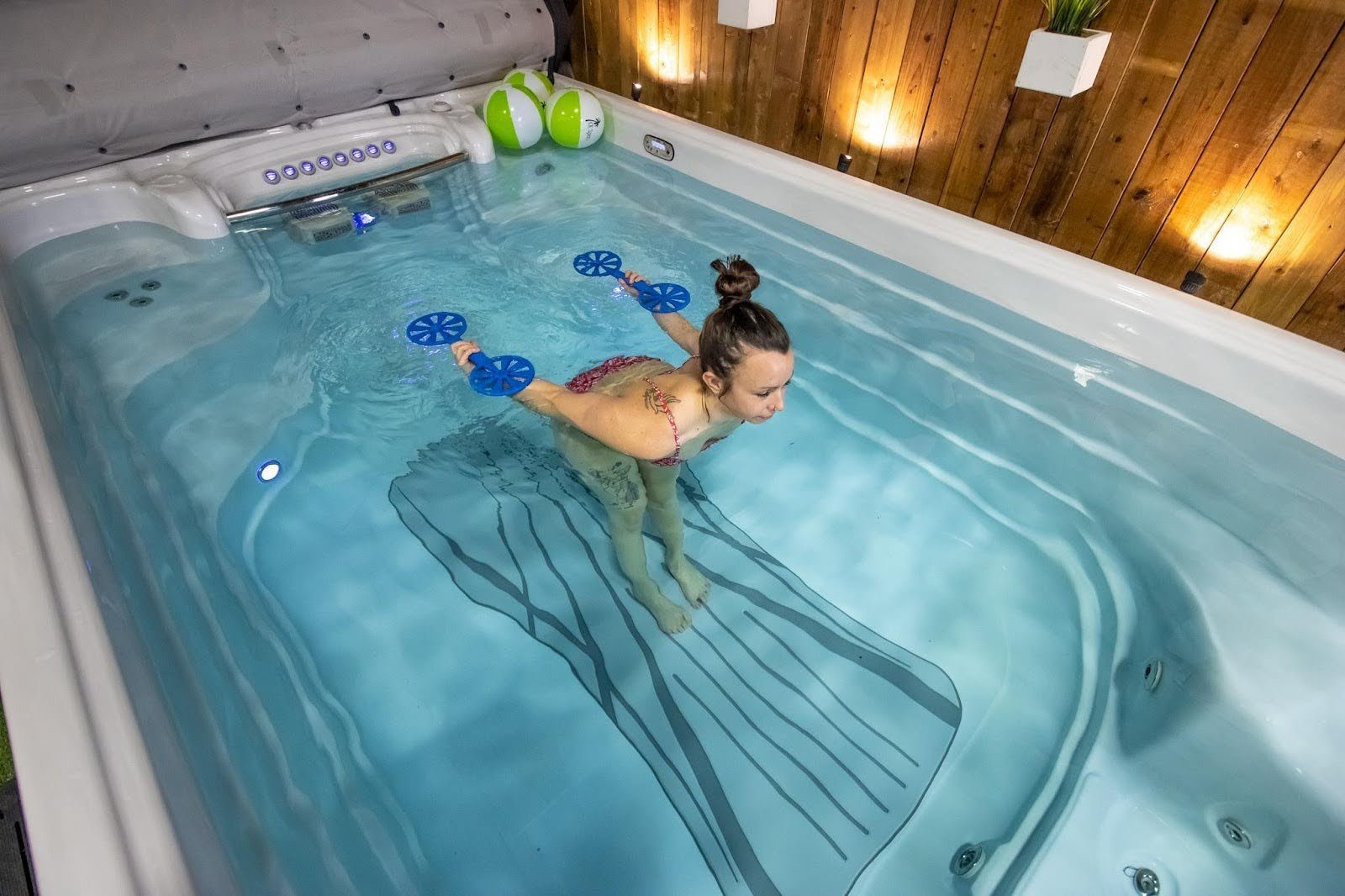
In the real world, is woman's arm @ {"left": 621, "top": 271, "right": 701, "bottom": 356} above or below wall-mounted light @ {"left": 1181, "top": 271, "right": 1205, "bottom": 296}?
above

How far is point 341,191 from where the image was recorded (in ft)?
8.48

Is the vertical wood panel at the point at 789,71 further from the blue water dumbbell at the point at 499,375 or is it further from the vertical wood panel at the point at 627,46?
the blue water dumbbell at the point at 499,375

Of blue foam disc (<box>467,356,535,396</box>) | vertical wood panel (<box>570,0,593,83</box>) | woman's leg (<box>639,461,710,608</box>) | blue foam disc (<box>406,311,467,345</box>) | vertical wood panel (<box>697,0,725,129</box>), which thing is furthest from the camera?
vertical wood panel (<box>570,0,593,83</box>)

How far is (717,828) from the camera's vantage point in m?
1.17

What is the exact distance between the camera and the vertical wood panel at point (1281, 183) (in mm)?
1617

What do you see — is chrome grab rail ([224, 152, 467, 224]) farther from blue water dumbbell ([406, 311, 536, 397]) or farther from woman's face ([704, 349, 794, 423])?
woman's face ([704, 349, 794, 423])

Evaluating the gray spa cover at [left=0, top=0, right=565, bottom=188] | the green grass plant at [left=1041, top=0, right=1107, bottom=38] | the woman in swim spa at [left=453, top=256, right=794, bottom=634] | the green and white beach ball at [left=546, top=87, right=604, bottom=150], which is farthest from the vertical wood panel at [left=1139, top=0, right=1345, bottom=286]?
the gray spa cover at [left=0, top=0, right=565, bottom=188]

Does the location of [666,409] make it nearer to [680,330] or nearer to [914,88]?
[680,330]

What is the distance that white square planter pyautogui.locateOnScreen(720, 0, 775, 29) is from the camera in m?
2.42

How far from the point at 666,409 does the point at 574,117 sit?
2302mm

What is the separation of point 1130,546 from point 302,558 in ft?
6.09

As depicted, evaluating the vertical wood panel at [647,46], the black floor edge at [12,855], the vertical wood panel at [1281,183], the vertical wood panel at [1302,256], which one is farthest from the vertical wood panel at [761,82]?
the black floor edge at [12,855]

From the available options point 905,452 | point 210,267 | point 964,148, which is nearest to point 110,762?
point 905,452

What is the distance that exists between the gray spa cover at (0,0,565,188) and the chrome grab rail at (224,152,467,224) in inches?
14.2
